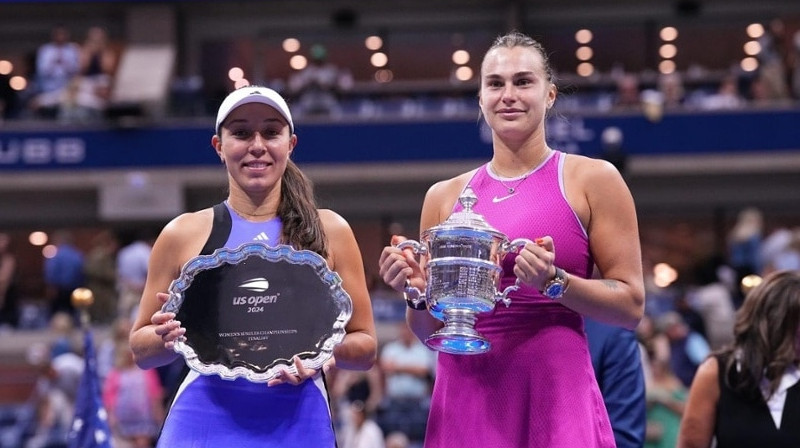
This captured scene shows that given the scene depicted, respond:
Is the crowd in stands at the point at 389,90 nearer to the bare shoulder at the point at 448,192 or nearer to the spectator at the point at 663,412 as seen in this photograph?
the spectator at the point at 663,412

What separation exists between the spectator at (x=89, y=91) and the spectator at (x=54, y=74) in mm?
128

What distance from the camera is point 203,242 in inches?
134

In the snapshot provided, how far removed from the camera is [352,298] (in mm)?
3408

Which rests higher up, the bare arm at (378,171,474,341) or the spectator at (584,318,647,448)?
the bare arm at (378,171,474,341)

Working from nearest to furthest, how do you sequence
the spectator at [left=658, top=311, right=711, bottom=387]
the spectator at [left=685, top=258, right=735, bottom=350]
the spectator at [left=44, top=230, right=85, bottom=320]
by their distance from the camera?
the spectator at [left=658, top=311, right=711, bottom=387] < the spectator at [left=685, top=258, right=735, bottom=350] < the spectator at [left=44, top=230, right=85, bottom=320]

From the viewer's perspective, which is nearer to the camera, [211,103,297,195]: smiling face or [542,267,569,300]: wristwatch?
[542,267,569,300]: wristwatch

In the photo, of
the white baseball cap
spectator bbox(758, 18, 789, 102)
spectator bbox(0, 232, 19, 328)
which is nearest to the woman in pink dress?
the white baseball cap

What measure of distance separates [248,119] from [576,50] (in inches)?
755

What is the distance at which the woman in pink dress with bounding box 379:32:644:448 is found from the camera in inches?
129

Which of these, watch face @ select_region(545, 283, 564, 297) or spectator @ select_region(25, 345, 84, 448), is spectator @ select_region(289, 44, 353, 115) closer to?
spectator @ select_region(25, 345, 84, 448)

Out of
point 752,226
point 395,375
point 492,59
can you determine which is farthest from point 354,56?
point 492,59

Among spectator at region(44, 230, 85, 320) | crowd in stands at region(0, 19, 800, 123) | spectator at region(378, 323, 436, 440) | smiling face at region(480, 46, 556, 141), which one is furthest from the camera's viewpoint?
crowd in stands at region(0, 19, 800, 123)

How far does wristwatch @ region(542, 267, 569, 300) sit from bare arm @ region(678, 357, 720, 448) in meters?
1.16

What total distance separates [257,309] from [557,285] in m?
0.76
